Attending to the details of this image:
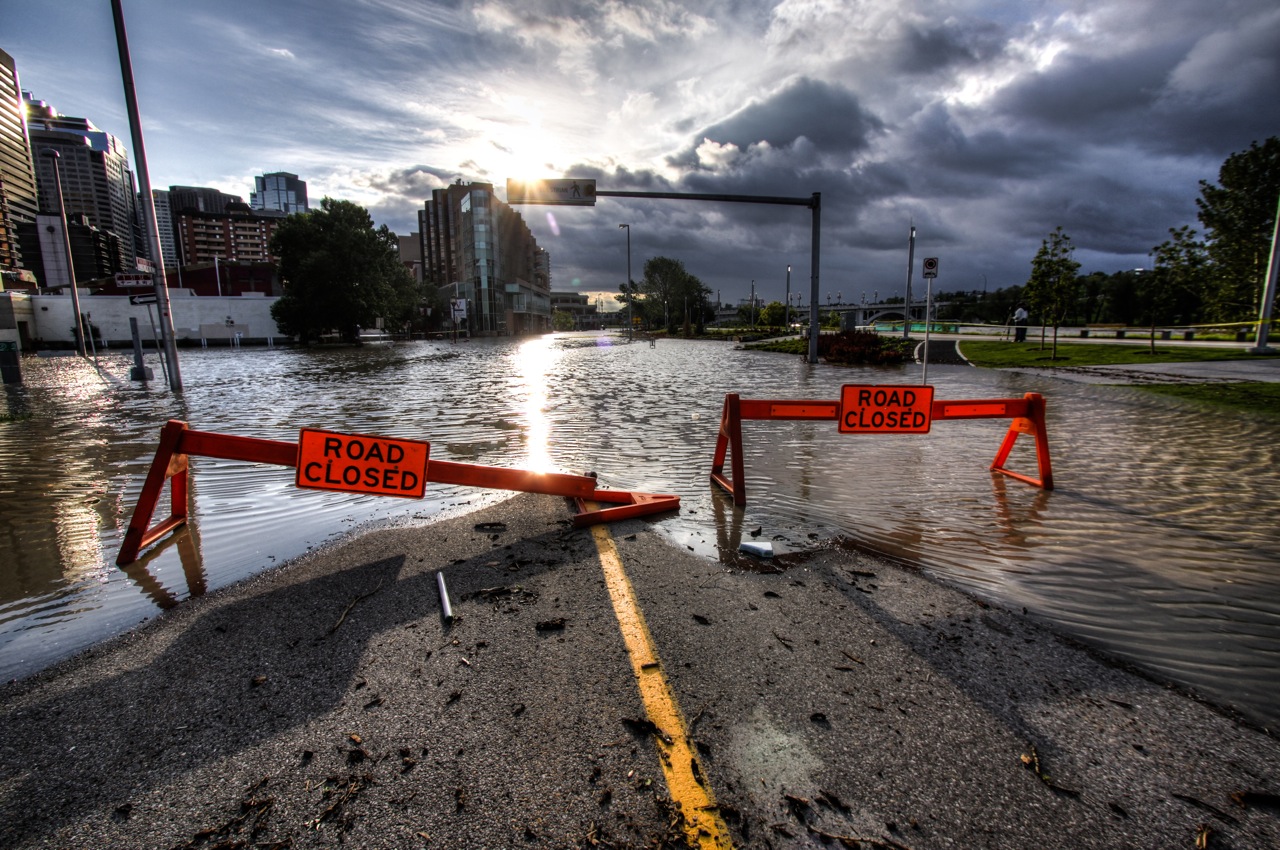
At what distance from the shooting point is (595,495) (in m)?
5.53

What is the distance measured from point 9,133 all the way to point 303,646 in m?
190

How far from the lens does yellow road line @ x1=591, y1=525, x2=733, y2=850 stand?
200cm

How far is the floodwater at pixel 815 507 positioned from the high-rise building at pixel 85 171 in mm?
140701

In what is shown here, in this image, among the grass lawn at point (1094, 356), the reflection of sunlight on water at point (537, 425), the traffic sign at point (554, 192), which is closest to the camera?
the reflection of sunlight on water at point (537, 425)

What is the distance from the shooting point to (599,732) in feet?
8.11

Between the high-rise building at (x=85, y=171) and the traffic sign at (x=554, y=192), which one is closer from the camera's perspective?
the traffic sign at (x=554, y=192)

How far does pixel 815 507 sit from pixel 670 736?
3855mm

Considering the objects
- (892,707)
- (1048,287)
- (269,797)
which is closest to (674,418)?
(892,707)

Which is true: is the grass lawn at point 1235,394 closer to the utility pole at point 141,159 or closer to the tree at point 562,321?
the utility pole at point 141,159

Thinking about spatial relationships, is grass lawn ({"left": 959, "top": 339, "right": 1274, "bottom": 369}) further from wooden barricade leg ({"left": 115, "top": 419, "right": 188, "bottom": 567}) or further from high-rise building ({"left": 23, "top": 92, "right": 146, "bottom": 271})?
high-rise building ({"left": 23, "top": 92, "right": 146, "bottom": 271})

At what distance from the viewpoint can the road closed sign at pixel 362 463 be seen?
4320mm

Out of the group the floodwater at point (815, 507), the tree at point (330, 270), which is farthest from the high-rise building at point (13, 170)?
the floodwater at point (815, 507)

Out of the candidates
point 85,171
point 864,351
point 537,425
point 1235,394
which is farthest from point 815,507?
point 85,171

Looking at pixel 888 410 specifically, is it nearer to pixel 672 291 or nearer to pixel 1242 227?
pixel 1242 227
